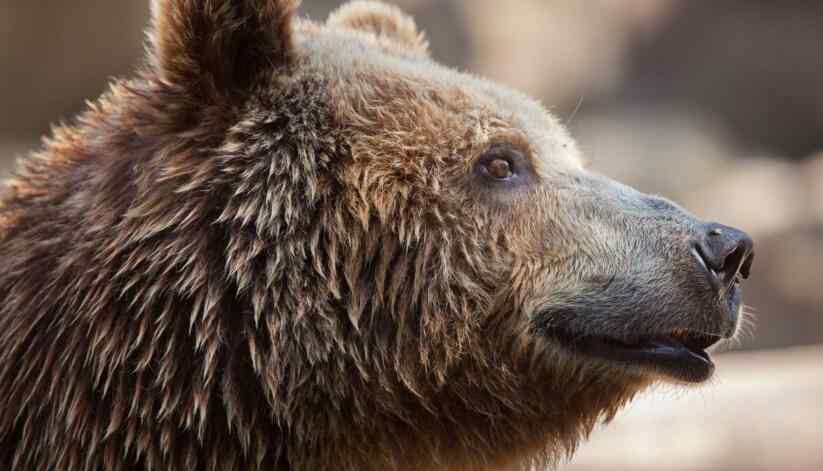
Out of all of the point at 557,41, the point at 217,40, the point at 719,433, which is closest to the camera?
the point at 217,40

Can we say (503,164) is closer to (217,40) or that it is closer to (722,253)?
(722,253)

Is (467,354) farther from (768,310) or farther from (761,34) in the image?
(761,34)

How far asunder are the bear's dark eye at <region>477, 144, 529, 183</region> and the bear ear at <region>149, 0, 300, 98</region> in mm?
719

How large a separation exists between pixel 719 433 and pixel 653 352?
3307mm

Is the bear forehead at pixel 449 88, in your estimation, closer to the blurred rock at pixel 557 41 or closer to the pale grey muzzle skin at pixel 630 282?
the pale grey muzzle skin at pixel 630 282

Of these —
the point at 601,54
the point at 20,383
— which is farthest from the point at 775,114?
the point at 20,383

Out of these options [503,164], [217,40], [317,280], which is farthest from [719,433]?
[217,40]

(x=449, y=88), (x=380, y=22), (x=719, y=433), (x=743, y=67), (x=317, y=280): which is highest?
(x=743, y=67)

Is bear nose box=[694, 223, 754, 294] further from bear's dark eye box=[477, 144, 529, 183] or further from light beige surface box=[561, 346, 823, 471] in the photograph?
light beige surface box=[561, 346, 823, 471]

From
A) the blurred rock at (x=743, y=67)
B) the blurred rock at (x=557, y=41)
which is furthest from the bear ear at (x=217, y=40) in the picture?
the blurred rock at (x=743, y=67)

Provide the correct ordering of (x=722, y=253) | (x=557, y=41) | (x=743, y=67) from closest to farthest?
(x=722, y=253) → (x=557, y=41) → (x=743, y=67)

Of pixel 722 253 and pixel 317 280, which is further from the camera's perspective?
pixel 722 253

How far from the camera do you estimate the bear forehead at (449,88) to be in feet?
10.9

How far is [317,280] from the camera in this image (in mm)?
3035
